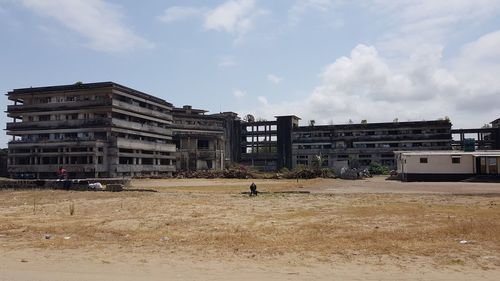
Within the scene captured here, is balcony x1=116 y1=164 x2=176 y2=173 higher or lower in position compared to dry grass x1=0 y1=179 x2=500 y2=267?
higher

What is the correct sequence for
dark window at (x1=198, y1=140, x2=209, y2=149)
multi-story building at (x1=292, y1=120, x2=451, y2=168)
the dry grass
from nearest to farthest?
the dry grass
dark window at (x1=198, y1=140, x2=209, y2=149)
multi-story building at (x1=292, y1=120, x2=451, y2=168)

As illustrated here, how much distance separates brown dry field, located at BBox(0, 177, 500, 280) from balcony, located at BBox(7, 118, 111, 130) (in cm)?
5034

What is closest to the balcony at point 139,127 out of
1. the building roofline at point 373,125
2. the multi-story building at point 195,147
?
the multi-story building at point 195,147

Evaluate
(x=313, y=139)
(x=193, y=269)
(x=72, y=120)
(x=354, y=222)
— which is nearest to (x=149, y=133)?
(x=72, y=120)

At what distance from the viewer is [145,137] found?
3297 inches

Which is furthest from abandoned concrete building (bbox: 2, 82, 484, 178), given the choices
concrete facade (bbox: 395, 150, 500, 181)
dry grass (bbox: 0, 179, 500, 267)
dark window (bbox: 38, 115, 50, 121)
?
dry grass (bbox: 0, 179, 500, 267)

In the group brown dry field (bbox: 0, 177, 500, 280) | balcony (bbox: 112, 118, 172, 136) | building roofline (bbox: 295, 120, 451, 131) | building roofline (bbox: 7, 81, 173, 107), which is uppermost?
building roofline (bbox: 7, 81, 173, 107)

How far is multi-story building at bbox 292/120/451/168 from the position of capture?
107 m

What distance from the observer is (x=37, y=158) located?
72312 millimetres

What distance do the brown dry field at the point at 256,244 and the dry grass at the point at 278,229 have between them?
35mm

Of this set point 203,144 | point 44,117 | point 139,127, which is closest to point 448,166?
point 139,127

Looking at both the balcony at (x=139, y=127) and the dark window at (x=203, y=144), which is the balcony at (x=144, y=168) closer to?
the balcony at (x=139, y=127)

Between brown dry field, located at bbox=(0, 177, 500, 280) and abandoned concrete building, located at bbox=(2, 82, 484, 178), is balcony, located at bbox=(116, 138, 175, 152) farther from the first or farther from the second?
brown dry field, located at bbox=(0, 177, 500, 280)

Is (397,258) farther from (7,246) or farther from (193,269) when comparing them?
(7,246)
